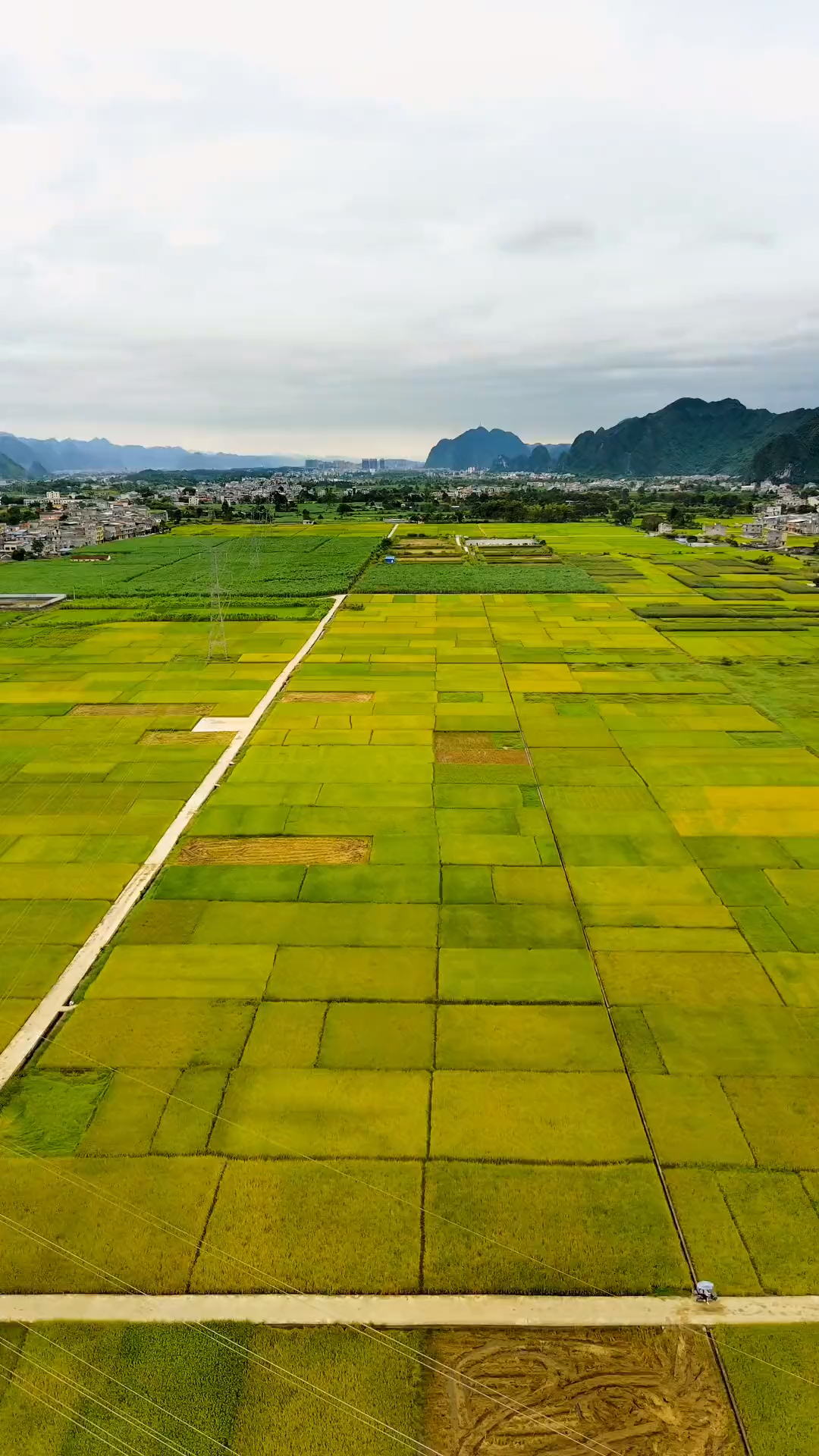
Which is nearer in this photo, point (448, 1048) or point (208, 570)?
point (448, 1048)

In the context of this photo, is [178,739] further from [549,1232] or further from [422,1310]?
[422,1310]

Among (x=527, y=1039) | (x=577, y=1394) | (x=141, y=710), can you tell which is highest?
(x=141, y=710)

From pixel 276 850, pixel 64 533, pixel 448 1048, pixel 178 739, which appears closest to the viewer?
pixel 448 1048

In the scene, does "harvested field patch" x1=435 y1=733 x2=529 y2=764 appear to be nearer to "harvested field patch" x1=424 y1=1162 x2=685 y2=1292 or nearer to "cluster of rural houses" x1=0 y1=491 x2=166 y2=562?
"harvested field patch" x1=424 y1=1162 x2=685 y2=1292

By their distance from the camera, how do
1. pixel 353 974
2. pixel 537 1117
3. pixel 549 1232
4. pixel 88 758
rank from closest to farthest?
pixel 549 1232 < pixel 537 1117 < pixel 353 974 < pixel 88 758

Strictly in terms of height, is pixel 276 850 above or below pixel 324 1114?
above

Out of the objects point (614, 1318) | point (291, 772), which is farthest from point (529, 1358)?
point (291, 772)

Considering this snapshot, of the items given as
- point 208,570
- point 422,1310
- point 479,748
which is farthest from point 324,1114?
point 208,570
